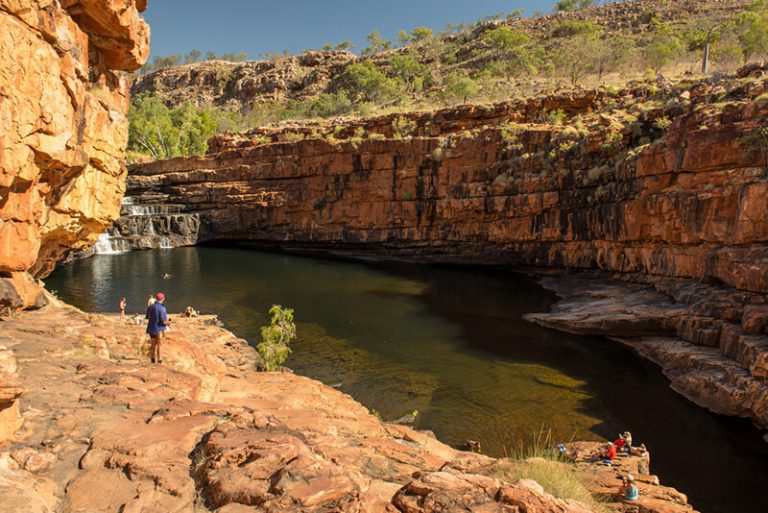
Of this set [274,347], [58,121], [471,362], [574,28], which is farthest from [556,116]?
[574,28]

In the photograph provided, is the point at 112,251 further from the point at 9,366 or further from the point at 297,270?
the point at 9,366

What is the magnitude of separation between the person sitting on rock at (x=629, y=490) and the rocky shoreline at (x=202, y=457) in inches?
4.6

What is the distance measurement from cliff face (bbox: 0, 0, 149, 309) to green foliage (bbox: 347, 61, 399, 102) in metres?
59.1

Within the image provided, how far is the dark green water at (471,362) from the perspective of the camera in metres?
12.6

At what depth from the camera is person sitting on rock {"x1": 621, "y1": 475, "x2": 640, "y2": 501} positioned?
277 inches

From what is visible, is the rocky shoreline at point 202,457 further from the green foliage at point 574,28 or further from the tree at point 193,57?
the tree at point 193,57

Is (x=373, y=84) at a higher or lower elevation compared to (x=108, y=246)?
higher

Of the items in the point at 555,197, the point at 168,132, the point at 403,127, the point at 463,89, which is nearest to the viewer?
the point at 555,197

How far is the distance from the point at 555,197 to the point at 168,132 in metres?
55.9

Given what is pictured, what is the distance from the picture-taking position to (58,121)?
36.1 feet

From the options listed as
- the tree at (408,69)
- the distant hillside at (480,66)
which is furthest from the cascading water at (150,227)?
the tree at (408,69)

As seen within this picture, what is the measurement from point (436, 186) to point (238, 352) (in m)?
27.8

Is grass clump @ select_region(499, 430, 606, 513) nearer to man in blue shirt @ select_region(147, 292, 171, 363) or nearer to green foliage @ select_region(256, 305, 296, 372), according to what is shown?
man in blue shirt @ select_region(147, 292, 171, 363)

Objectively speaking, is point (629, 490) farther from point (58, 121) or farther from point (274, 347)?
point (58, 121)
